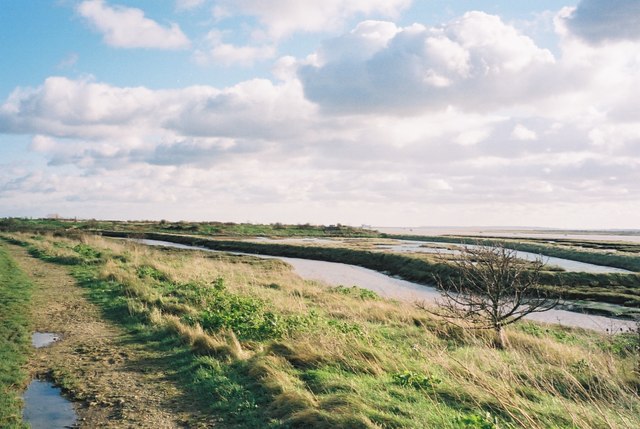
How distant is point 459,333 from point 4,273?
844 inches

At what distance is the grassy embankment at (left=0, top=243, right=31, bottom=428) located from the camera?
279 inches


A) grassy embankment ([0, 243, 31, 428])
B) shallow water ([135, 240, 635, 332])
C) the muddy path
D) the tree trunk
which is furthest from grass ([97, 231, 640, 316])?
grassy embankment ([0, 243, 31, 428])

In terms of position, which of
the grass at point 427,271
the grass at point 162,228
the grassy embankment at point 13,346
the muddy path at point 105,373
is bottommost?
the grass at point 427,271

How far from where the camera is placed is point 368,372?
8344mm

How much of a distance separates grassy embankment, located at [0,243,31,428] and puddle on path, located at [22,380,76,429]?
5.8 inches

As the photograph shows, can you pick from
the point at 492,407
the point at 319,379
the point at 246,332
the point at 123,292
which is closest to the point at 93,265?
the point at 123,292

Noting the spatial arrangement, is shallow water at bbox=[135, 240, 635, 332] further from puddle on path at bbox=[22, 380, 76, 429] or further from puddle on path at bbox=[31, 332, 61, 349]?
puddle on path at bbox=[22, 380, 76, 429]

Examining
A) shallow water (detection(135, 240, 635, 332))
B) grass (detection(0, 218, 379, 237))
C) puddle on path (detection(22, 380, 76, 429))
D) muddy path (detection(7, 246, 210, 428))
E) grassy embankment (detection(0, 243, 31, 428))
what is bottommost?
shallow water (detection(135, 240, 635, 332))

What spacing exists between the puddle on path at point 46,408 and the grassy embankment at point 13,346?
0.15m

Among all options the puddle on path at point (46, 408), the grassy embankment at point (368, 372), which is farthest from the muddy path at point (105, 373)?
the grassy embankment at point (368, 372)

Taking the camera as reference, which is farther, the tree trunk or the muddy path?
the tree trunk

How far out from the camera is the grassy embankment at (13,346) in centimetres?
709

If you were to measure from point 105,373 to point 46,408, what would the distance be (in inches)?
64.8

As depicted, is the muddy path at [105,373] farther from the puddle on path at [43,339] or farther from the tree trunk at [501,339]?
the tree trunk at [501,339]
